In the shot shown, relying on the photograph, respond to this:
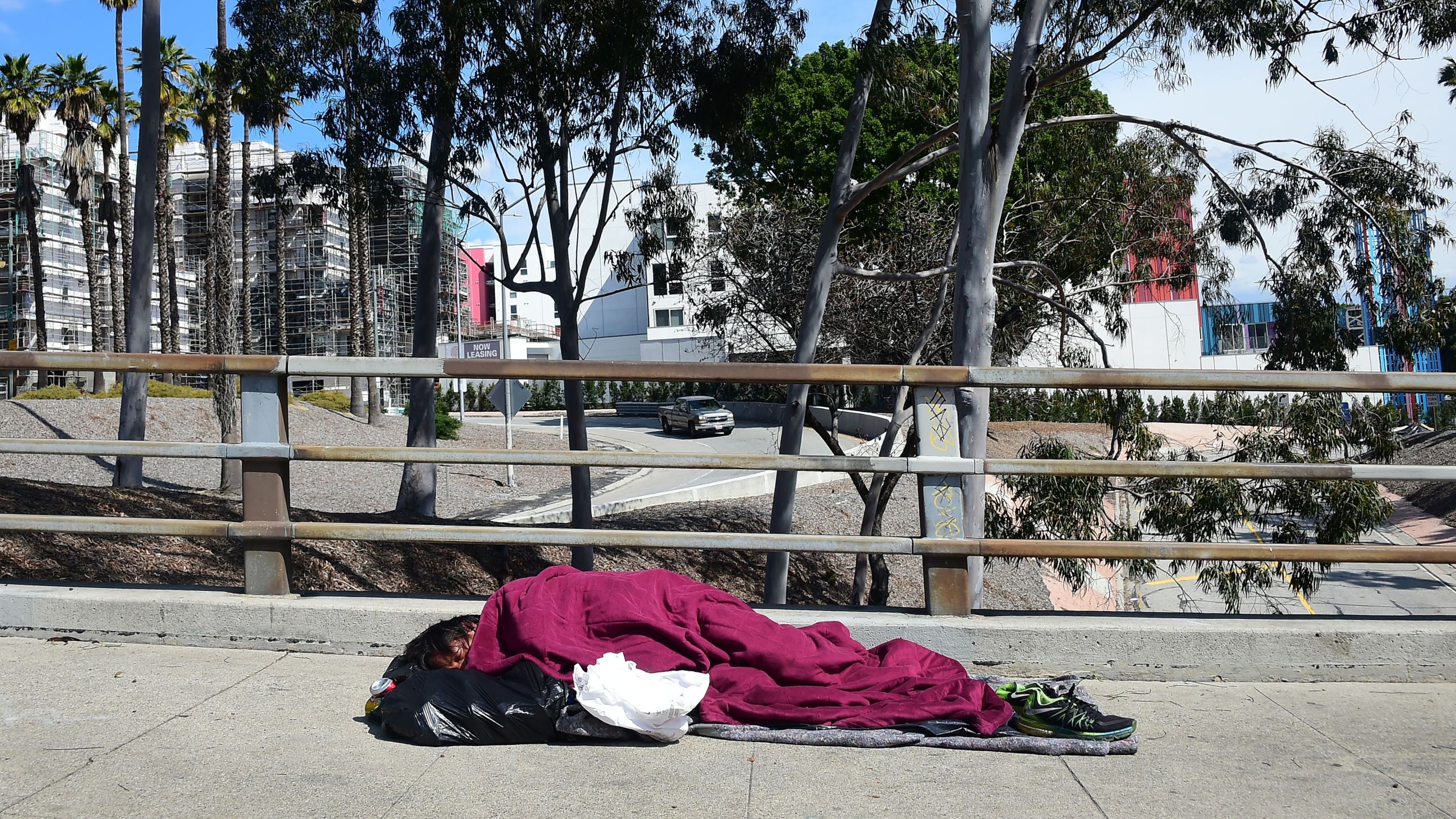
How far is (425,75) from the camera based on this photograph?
13422mm

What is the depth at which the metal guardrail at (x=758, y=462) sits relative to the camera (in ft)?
14.3

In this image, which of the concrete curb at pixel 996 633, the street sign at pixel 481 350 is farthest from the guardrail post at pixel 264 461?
the street sign at pixel 481 350

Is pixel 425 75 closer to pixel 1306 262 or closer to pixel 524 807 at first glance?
pixel 1306 262

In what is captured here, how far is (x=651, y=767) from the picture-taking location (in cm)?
344

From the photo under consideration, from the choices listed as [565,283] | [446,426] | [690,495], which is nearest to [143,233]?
[565,283]

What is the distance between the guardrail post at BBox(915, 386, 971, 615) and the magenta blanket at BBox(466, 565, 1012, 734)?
32cm

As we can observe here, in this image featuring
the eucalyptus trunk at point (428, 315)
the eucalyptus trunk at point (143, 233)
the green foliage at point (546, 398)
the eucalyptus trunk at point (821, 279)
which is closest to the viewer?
the eucalyptus trunk at point (821, 279)

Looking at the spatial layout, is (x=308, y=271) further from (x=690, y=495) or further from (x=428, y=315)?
(x=428, y=315)

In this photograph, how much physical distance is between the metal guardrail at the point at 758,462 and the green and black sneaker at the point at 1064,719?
66 centimetres

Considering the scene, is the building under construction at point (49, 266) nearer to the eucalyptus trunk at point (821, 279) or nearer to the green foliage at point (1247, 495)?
the eucalyptus trunk at point (821, 279)

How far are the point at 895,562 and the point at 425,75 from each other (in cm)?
1109

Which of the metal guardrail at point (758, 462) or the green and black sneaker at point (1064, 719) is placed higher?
the metal guardrail at point (758, 462)

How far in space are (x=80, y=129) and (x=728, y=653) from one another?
128 ft

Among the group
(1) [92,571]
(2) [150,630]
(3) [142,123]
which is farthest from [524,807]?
(3) [142,123]
